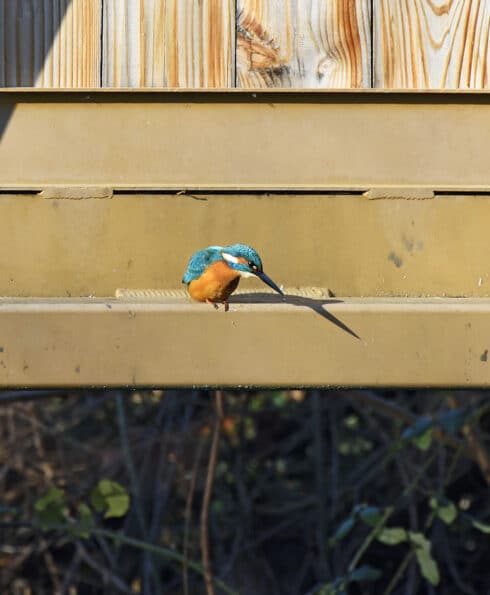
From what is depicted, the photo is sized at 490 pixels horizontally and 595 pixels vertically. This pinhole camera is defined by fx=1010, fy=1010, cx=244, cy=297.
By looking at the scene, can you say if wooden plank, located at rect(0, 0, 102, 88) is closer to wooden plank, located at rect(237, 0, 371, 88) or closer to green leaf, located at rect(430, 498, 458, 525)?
wooden plank, located at rect(237, 0, 371, 88)

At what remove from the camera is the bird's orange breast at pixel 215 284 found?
2.02 metres

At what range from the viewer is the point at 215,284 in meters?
2.07

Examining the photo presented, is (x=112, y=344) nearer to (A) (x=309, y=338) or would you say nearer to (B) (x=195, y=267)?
(A) (x=309, y=338)

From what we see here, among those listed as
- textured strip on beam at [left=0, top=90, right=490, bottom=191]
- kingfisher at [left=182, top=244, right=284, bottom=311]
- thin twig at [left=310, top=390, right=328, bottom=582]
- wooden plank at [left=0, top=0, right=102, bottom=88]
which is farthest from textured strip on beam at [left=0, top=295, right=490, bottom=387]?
thin twig at [left=310, top=390, right=328, bottom=582]

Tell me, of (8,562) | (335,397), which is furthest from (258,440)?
(8,562)

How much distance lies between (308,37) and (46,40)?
0.63 metres

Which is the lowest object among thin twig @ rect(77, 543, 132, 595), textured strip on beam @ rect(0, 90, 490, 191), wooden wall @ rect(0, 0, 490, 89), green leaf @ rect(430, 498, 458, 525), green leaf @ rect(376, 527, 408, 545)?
thin twig @ rect(77, 543, 132, 595)

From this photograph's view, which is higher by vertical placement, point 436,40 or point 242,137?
point 436,40

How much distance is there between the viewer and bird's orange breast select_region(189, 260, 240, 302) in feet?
6.63

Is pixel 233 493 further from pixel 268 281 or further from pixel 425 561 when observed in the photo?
pixel 268 281

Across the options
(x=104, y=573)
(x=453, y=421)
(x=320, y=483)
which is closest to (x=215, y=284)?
(x=453, y=421)

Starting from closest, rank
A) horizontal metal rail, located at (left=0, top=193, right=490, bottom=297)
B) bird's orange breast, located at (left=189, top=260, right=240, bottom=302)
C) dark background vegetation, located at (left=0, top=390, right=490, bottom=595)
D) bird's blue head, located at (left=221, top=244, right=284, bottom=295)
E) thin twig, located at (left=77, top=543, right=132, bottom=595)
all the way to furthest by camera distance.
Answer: bird's orange breast, located at (left=189, top=260, right=240, bottom=302), bird's blue head, located at (left=221, top=244, right=284, bottom=295), horizontal metal rail, located at (left=0, top=193, right=490, bottom=297), thin twig, located at (left=77, top=543, right=132, bottom=595), dark background vegetation, located at (left=0, top=390, right=490, bottom=595)

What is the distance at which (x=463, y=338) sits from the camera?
1.68 m

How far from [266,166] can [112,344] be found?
90 centimetres
